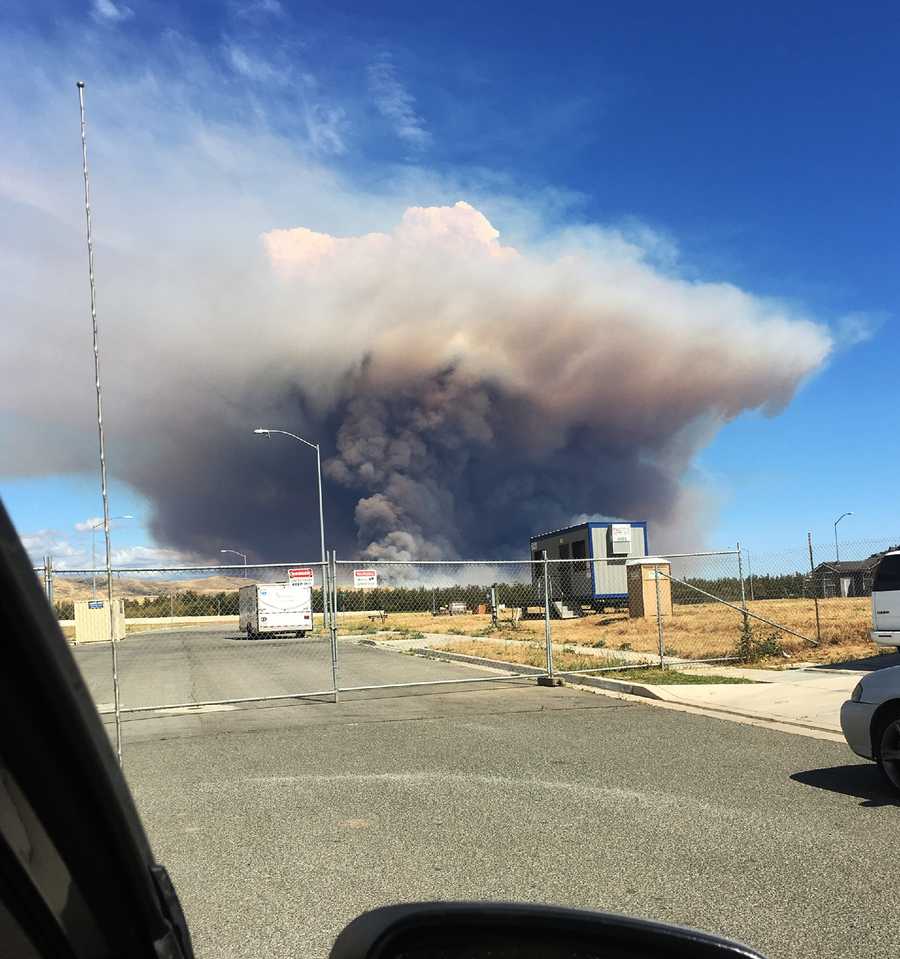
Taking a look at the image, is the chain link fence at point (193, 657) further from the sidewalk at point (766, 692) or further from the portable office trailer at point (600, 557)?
the portable office trailer at point (600, 557)

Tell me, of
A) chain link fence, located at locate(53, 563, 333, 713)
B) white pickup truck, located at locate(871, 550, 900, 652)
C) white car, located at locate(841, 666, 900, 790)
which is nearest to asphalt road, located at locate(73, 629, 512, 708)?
chain link fence, located at locate(53, 563, 333, 713)

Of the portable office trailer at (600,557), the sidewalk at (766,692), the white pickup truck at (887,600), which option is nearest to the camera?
the sidewalk at (766,692)

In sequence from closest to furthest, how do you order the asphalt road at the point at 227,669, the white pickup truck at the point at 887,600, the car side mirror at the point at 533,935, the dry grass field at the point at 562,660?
the car side mirror at the point at 533,935
the white pickup truck at the point at 887,600
the dry grass field at the point at 562,660
the asphalt road at the point at 227,669

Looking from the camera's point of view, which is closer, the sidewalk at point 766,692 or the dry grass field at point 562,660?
the sidewalk at point 766,692

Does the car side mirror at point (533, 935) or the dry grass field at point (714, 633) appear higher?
the car side mirror at point (533, 935)

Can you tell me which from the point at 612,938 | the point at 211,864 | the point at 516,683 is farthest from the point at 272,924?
the point at 516,683

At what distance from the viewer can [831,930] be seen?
179 inches

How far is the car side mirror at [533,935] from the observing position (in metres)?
1.63

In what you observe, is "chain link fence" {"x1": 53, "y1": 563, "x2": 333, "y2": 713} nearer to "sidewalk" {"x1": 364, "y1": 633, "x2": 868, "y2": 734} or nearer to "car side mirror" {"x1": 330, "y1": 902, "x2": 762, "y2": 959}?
"sidewalk" {"x1": 364, "y1": 633, "x2": 868, "y2": 734}

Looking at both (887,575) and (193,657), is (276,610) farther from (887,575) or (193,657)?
(887,575)

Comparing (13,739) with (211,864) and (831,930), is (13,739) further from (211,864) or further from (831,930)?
(211,864)

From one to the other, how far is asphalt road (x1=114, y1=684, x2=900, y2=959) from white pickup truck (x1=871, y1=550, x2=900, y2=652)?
4972 mm

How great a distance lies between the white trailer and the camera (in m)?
25.0

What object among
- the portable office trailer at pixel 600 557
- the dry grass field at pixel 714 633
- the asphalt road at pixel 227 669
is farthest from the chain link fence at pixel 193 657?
the portable office trailer at pixel 600 557
